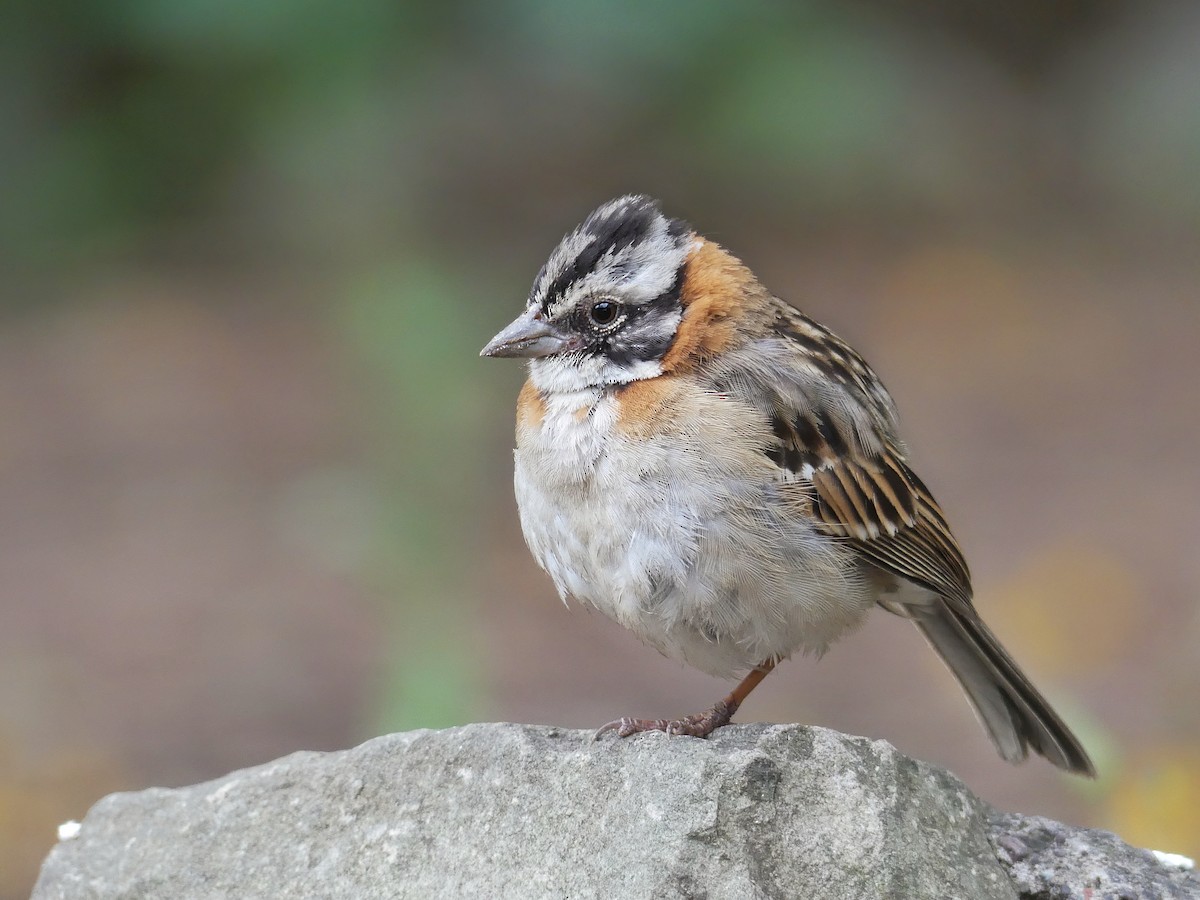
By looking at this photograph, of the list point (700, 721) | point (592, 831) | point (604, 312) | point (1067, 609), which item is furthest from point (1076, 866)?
point (1067, 609)

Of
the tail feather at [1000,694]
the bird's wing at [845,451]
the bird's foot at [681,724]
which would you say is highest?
the bird's wing at [845,451]

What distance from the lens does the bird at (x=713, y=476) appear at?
3977 mm

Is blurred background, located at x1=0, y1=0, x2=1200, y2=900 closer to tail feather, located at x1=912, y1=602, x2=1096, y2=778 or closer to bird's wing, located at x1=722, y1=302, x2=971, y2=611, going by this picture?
tail feather, located at x1=912, y1=602, x2=1096, y2=778

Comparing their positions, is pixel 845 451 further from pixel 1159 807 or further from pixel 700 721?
pixel 1159 807

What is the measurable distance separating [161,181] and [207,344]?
3.51 ft

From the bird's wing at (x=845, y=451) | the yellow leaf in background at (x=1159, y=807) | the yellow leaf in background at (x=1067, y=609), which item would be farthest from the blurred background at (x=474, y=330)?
the bird's wing at (x=845, y=451)

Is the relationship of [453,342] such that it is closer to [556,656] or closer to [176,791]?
[556,656]

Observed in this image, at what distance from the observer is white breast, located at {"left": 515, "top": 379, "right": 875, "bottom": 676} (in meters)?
3.94

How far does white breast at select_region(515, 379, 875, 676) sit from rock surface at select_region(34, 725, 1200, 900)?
38 centimetres

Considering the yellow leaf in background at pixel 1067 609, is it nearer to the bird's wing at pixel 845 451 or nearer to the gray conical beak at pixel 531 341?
the bird's wing at pixel 845 451

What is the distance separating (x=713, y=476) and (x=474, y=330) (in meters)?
3.73

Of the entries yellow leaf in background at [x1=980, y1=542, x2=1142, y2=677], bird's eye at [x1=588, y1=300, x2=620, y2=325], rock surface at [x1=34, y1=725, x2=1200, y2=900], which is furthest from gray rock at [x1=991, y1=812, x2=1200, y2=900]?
yellow leaf in background at [x1=980, y1=542, x2=1142, y2=677]

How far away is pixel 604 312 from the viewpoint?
431cm

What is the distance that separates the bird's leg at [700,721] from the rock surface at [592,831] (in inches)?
2.9
